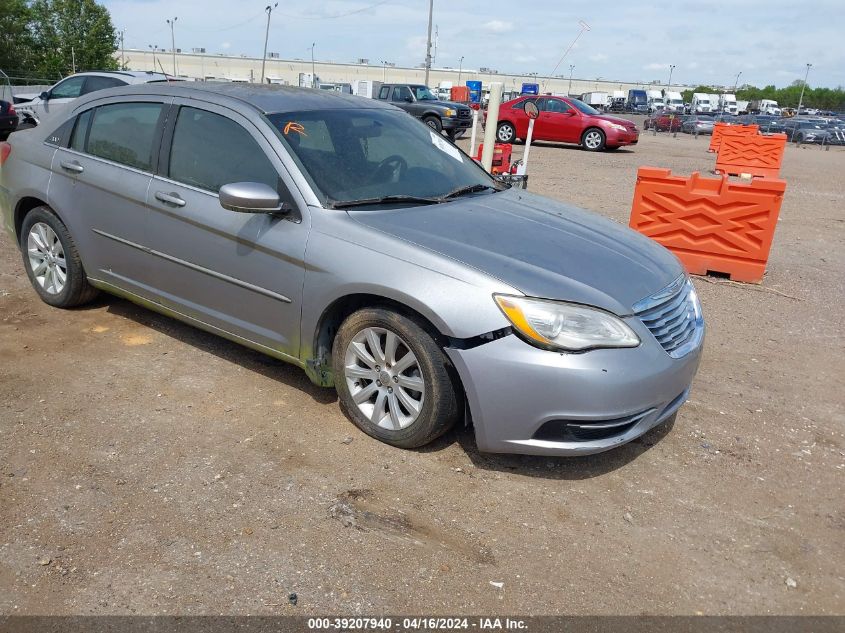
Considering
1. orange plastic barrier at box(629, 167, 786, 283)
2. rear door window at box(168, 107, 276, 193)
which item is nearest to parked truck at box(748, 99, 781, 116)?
orange plastic barrier at box(629, 167, 786, 283)

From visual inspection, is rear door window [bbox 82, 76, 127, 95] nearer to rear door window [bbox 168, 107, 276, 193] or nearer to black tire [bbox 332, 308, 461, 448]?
rear door window [bbox 168, 107, 276, 193]

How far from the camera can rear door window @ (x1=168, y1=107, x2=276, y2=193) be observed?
3.94m

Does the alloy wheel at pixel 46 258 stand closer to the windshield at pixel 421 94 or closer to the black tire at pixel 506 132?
the black tire at pixel 506 132

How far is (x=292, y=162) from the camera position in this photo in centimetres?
383

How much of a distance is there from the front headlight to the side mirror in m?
1.31

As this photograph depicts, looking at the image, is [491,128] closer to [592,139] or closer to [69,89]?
[69,89]

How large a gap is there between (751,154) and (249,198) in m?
17.6

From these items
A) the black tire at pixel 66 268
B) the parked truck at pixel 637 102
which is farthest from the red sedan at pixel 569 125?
the parked truck at pixel 637 102

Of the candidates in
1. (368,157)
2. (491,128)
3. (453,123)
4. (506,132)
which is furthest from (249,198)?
(506,132)

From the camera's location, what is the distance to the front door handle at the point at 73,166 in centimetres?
475

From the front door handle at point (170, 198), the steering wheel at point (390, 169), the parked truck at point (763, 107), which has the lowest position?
the front door handle at point (170, 198)

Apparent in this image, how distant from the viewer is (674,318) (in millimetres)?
3582

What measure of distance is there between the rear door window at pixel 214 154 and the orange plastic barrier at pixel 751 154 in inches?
631

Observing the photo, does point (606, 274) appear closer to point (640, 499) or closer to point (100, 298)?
point (640, 499)
